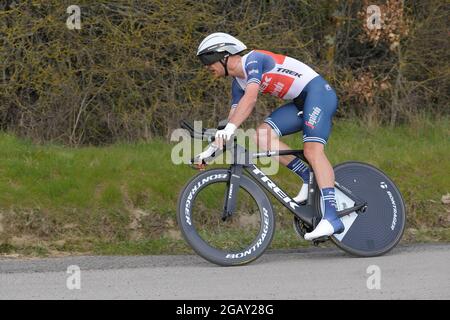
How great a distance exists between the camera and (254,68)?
8141 mm

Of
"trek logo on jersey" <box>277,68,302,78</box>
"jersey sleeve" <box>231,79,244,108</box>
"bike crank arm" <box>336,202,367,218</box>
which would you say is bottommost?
"bike crank arm" <box>336,202,367,218</box>

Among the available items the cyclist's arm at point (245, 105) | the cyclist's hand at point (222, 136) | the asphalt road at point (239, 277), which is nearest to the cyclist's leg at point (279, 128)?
the cyclist's arm at point (245, 105)

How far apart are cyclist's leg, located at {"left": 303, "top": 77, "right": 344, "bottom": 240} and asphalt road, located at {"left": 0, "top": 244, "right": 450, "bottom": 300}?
41 cm

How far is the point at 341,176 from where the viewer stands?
8727 millimetres

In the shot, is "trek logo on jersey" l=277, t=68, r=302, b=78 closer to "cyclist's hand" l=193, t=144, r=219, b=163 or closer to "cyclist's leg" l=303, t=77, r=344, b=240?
"cyclist's leg" l=303, t=77, r=344, b=240

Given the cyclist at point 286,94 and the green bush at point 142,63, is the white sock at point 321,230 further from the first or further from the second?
the green bush at point 142,63

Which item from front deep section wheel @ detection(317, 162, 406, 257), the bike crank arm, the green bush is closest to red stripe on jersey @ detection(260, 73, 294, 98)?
front deep section wheel @ detection(317, 162, 406, 257)

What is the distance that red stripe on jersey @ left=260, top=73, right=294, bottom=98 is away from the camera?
27.3 ft

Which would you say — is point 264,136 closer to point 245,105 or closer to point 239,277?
point 245,105

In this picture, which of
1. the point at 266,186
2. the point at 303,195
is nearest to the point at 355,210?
the point at 303,195

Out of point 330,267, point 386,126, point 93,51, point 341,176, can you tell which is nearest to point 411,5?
point 386,126
